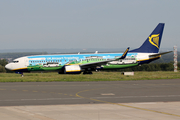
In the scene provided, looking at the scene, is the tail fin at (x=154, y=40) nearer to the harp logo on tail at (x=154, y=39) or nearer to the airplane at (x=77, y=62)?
the harp logo on tail at (x=154, y=39)

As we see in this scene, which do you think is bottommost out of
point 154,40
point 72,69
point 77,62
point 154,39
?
point 72,69

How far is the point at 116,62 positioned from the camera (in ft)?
156

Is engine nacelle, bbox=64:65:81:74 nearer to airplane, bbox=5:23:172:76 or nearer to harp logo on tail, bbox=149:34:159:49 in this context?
airplane, bbox=5:23:172:76

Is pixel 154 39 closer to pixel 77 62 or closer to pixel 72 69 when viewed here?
pixel 77 62

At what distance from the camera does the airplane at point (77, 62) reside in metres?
44.8

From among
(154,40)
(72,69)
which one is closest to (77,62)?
(72,69)

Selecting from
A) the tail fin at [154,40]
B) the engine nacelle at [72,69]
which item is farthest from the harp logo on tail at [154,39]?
the engine nacelle at [72,69]

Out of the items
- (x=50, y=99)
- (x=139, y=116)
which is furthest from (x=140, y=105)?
(x=50, y=99)

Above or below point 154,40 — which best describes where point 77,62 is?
below

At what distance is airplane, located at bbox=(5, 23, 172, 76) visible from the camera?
44844 mm

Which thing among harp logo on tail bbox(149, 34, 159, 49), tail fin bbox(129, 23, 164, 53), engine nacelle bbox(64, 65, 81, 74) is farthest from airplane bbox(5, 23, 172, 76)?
A: harp logo on tail bbox(149, 34, 159, 49)

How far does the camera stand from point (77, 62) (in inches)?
1816

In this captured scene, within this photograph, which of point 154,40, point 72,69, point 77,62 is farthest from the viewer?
point 154,40

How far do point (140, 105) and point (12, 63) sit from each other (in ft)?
109
